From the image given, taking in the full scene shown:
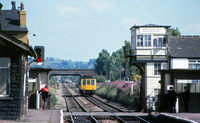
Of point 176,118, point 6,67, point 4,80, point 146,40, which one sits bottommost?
point 176,118

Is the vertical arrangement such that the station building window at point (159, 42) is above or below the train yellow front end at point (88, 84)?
above

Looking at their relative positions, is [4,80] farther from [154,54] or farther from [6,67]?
[154,54]

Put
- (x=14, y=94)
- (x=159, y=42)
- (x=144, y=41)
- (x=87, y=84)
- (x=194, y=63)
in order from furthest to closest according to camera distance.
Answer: (x=87, y=84), (x=194, y=63), (x=159, y=42), (x=144, y=41), (x=14, y=94)

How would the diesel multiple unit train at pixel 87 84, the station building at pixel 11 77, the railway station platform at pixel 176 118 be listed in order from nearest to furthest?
1. the railway station platform at pixel 176 118
2. the station building at pixel 11 77
3. the diesel multiple unit train at pixel 87 84

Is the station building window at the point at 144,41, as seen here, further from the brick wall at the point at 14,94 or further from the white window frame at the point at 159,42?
the brick wall at the point at 14,94

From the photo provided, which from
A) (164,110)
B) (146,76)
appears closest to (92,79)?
(146,76)

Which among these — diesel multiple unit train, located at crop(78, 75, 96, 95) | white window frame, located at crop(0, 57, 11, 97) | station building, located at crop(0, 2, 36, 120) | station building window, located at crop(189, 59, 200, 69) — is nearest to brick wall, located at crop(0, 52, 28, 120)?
A: station building, located at crop(0, 2, 36, 120)

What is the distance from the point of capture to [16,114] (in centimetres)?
1644

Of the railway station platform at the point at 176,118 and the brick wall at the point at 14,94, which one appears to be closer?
the railway station platform at the point at 176,118

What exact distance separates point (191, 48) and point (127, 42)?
130 feet

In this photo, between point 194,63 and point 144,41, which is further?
point 194,63

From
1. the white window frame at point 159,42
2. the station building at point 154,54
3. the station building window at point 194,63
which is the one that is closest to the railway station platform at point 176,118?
the station building at point 154,54

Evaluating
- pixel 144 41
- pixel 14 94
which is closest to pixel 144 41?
pixel 144 41

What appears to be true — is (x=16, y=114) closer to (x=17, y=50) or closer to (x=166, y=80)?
(x=17, y=50)
